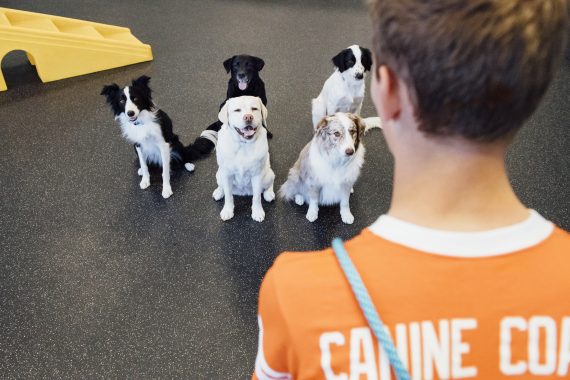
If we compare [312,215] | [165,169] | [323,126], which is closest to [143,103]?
[165,169]

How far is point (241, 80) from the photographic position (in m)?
2.81

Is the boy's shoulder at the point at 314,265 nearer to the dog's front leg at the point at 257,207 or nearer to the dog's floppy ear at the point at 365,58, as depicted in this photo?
the dog's front leg at the point at 257,207

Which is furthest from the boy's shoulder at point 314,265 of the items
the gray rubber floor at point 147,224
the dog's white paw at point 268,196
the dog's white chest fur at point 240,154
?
the dog's white paw at point 268,196

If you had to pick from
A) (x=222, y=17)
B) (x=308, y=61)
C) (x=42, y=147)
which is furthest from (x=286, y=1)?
(x=42, y=147)

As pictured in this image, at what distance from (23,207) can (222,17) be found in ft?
10.8

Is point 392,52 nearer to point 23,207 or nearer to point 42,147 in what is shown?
point 23,207

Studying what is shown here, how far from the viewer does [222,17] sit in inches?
198

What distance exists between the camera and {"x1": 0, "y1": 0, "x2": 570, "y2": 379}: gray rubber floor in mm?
1908

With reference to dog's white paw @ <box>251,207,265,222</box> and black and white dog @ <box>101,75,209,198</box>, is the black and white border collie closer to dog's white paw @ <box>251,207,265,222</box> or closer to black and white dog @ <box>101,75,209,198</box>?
dog's white paw @ <box>251,207,265,222</box>

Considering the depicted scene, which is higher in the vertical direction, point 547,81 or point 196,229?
point 547,81

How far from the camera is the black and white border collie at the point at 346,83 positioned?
9.16 feet

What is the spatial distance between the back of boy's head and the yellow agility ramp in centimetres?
379

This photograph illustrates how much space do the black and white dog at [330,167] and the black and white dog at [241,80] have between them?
2.20ft

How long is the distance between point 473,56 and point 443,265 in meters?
0.23
